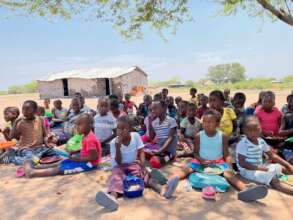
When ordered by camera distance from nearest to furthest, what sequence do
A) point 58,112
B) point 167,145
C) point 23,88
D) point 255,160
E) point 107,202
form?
point 107,202 < point 255,160 < point 167,145 < point 58,112 < point 23,88

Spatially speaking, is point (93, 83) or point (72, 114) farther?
point (93, 83)

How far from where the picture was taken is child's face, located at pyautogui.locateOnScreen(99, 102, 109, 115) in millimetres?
5723

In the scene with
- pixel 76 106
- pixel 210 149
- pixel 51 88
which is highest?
pixel 51 88

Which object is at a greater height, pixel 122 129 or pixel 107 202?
pixel 122 129

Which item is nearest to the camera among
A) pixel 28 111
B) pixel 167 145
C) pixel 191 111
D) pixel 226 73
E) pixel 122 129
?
pixel 122 129

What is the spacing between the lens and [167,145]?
503cm

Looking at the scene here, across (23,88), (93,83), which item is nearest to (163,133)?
(93,83)

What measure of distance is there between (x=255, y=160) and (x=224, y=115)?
158cm

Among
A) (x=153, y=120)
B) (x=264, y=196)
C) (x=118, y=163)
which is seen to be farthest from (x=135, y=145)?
(x=264, y=196)

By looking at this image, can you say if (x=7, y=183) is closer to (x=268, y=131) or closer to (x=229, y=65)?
(x=268, y=131)

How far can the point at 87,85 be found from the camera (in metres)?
29.5

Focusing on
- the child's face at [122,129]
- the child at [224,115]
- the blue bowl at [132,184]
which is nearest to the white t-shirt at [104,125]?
the child's face at [122,129]

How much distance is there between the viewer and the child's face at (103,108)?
5.72m

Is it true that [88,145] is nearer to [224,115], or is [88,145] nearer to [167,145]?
[167,145]
